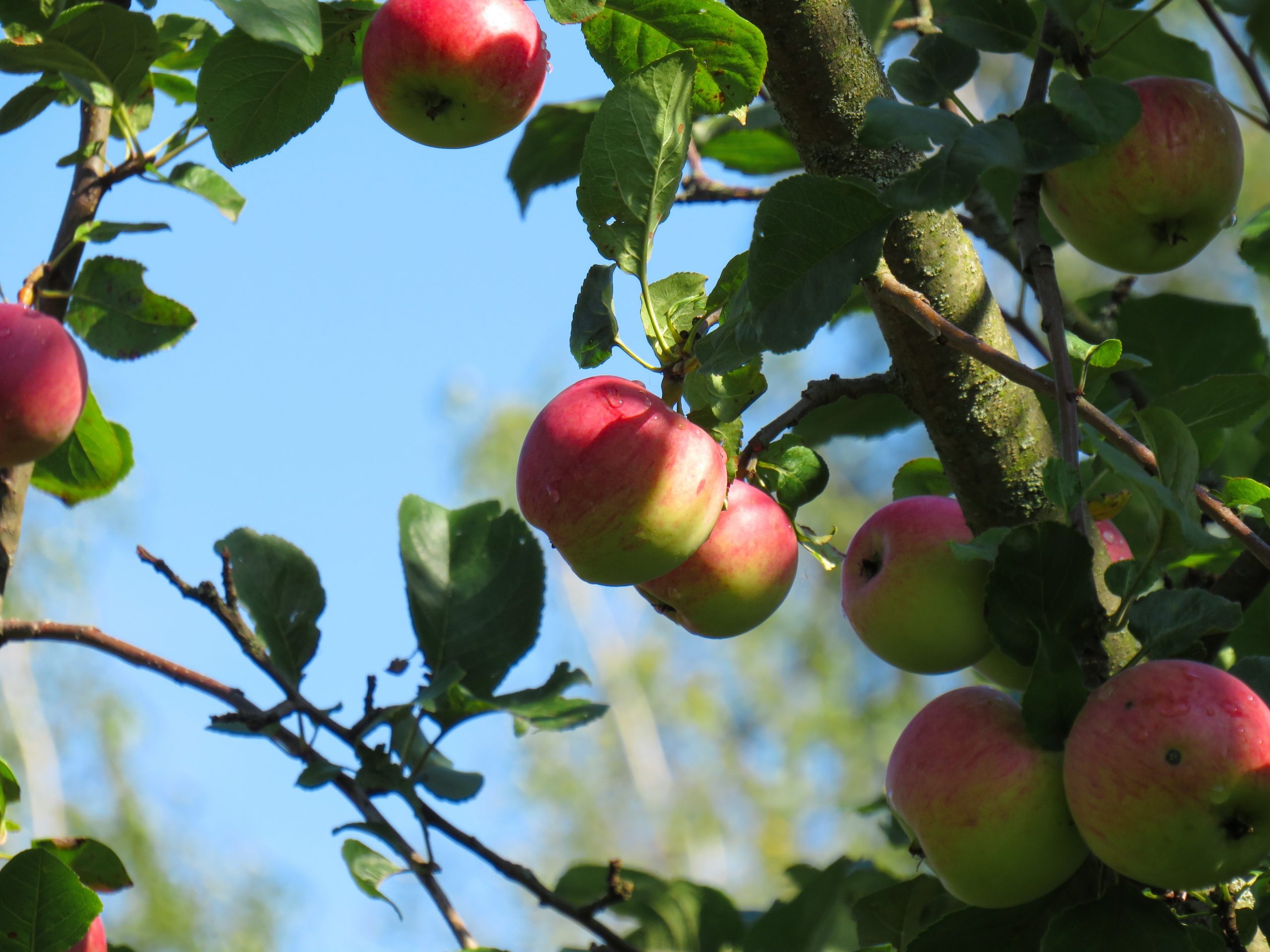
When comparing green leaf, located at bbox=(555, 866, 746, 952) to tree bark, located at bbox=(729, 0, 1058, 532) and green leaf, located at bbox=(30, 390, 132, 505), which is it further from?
green leaf, located at bbox=(30, 390, 132, 505)

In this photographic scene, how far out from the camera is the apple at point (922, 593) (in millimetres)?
707

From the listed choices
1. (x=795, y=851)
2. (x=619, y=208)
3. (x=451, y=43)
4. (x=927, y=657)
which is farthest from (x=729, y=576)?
(x=795, y=851)

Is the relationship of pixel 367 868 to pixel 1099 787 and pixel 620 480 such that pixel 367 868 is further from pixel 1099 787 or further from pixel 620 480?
pixel 1099 787

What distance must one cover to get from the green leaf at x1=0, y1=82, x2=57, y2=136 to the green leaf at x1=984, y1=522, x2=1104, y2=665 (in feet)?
2.85

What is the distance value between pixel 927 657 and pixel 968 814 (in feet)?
0.59

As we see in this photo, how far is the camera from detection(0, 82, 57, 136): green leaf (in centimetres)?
88

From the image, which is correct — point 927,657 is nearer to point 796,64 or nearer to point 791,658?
point 796,64

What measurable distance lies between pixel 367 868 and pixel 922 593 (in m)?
0.44

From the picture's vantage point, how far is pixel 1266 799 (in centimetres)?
51

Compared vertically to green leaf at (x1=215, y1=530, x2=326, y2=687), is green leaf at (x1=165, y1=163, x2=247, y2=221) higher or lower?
higher

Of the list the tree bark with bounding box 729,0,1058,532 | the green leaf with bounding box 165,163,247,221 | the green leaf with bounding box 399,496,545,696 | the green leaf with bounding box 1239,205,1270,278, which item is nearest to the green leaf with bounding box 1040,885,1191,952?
the tree bark with bounding box 729,0,1058,532

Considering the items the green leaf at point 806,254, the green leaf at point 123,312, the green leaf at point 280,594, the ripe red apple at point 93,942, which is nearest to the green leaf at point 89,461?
the green leaf at point 123,312

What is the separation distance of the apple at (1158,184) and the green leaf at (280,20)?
0.49 m

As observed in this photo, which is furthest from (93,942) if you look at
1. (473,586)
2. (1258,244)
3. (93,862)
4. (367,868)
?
(1258,244)
